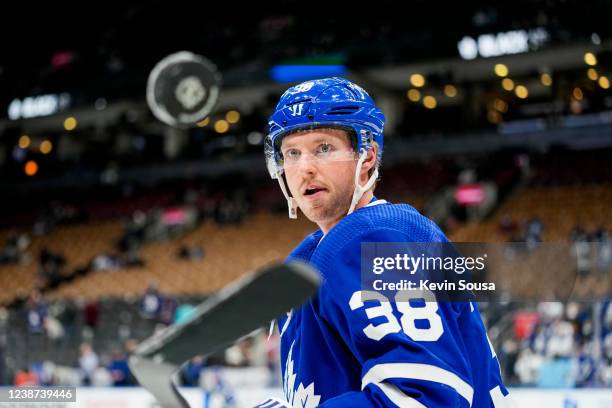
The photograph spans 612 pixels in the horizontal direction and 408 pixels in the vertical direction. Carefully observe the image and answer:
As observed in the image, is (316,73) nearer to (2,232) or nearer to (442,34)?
(442,34)

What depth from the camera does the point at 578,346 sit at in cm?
638

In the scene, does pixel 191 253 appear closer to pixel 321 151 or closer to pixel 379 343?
pixel 321 151

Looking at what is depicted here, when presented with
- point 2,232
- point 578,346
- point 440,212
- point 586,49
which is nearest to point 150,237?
point 2,232

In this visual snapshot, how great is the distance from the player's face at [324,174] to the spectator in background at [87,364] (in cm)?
865

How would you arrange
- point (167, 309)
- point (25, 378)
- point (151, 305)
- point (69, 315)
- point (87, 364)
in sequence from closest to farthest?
point (25, 378), point (87, 364), point (167, 309), point (151, 305), point (69, 315)

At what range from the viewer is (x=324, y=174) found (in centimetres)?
159

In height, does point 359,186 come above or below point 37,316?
above

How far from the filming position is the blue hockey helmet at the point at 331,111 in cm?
160

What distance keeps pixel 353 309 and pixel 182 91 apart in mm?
13068

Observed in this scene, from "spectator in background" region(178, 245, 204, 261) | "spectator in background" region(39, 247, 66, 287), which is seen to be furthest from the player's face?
"spectator in background" region(39, 247, 66, 287)

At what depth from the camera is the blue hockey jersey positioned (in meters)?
1.27

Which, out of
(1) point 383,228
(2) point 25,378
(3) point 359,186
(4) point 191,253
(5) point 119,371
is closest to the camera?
(1) point 383,228

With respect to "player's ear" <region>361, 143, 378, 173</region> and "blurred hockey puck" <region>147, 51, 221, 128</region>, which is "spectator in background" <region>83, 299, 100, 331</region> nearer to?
"blurred hockey puck" <region>147, 51, 221, 128</region>

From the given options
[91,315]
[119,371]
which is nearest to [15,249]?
[91,315]
